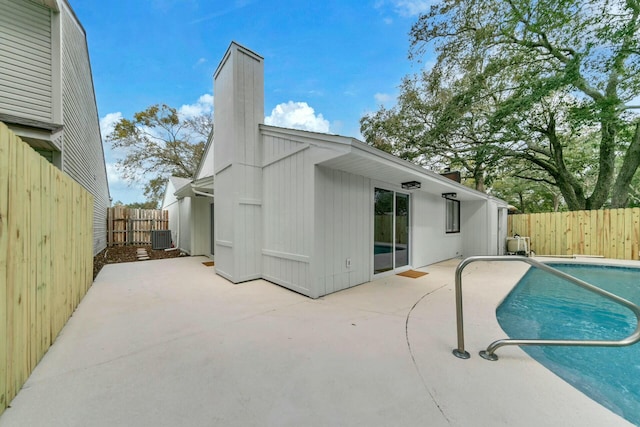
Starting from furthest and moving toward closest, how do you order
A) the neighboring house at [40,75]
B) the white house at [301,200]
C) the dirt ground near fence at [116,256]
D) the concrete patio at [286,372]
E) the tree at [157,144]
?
the tree at [157,144]
the dirt ground near fence at [116,256]
the neighboring house at [40,75]
the white house at [301,200]
the concrete patio at [286,372]

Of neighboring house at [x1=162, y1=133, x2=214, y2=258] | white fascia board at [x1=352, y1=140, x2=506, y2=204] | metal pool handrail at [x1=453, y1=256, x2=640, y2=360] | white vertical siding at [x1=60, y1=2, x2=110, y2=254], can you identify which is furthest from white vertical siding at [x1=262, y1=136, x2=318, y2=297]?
white vertical siding at [x1=60, y1=2, x2=110, y2=254]

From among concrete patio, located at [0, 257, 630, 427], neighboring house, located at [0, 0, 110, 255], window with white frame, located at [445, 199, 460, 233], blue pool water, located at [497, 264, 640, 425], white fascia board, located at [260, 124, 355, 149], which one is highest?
neighboring house, located at [0, 0, 110, 255]

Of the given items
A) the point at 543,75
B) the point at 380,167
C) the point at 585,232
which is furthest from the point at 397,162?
the point at 543,75

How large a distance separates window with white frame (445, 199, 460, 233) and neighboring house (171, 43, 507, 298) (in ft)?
5.80

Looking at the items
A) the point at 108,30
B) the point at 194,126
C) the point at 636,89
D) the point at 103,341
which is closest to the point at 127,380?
the point at 103,341

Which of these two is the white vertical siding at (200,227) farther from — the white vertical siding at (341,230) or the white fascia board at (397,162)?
the white fascia board at (397,162)

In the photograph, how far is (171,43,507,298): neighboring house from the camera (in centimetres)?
400

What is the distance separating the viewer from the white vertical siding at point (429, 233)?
6395 millimetres

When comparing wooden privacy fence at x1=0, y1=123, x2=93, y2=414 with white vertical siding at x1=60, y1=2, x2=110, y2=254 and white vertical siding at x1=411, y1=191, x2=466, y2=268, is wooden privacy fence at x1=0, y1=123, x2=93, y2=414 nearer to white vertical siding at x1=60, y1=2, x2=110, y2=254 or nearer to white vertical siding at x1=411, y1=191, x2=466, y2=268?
white vertical siding at x1=60, y1=2, x2=110, y2=254

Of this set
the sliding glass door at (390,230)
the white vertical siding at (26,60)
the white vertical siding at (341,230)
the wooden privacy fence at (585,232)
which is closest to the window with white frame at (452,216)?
the sliding glass door at (390,230)

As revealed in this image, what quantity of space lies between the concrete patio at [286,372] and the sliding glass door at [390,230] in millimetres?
1784

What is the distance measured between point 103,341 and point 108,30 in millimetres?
9913

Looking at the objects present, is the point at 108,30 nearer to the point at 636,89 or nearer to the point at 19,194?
the point at 19,194

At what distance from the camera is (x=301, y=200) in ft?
13.7
